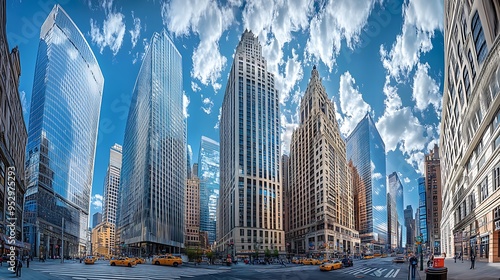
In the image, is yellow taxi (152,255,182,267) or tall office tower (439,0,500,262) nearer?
tall office tower (439,0,500,262)

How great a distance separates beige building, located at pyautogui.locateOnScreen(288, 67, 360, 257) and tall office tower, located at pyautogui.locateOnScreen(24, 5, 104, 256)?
57204 millimetres

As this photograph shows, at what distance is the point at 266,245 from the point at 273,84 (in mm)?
45275

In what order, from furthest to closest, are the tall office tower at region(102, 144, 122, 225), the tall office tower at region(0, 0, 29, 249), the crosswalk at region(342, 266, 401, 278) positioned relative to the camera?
A: the tall office tower at region(102, 144, 122, 225) → the tall office tower at region(0, 0, 29, 249) → the crosswalk at region(342, 266, 401, 278)

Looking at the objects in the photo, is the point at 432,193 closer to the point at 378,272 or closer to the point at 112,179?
Answer: the point at 378,272

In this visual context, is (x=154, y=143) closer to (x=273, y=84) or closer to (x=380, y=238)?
(x=273, y=84)

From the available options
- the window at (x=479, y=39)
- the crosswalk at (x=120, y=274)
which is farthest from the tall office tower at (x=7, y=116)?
the window at (x=479, y=39)

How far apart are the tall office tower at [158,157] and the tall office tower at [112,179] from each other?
5750 cm

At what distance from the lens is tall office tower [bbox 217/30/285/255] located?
324ft

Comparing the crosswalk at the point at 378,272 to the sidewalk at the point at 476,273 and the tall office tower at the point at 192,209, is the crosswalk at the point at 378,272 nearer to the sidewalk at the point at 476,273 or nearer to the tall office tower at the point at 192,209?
the sidewalk at the point at 476,273

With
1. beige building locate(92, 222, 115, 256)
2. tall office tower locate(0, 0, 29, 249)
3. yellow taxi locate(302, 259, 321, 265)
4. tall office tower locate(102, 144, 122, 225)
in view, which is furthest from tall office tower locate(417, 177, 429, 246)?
tall office tower locate(0, 0, 29, 249)

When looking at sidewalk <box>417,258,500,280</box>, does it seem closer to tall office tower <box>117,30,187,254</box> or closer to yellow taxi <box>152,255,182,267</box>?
yellow taxi <box>152,255,182,267</box>

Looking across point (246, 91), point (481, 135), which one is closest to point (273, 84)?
point (246, 91)

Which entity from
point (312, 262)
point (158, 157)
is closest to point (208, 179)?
point (158, 157)

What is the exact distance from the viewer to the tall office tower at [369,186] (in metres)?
139
